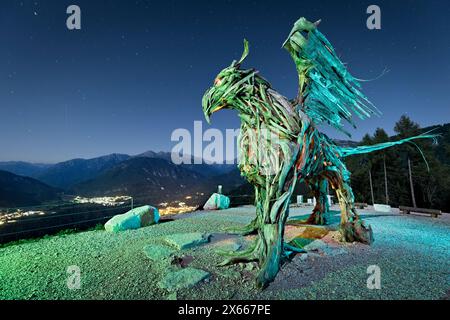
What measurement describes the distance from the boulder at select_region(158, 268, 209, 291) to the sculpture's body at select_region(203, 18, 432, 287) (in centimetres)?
62

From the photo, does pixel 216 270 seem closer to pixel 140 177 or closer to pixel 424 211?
pixel 424 211

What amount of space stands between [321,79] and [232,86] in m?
2.13

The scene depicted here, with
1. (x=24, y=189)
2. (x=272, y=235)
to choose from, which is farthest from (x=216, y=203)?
(x=24, y=189)

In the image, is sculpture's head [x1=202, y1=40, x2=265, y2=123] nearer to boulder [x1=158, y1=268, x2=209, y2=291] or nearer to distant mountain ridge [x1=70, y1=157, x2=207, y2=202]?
boulder [x1=158, y1=268, x2=209, y2=291]

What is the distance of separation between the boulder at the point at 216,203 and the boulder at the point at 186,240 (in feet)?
18.1

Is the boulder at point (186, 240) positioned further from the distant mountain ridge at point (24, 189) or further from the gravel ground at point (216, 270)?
the distant mountain ridge at point (24, 189)

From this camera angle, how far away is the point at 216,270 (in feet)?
12.5

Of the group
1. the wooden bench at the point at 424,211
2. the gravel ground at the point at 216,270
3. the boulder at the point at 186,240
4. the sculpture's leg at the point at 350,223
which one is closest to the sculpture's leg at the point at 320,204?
the sculpture's leg at the point at 350,223

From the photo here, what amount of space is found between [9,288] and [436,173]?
1321 inches

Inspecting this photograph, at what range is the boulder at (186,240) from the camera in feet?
16.5

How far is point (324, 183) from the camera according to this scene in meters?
6.91

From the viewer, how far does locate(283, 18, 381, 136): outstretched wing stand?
4312 mm
